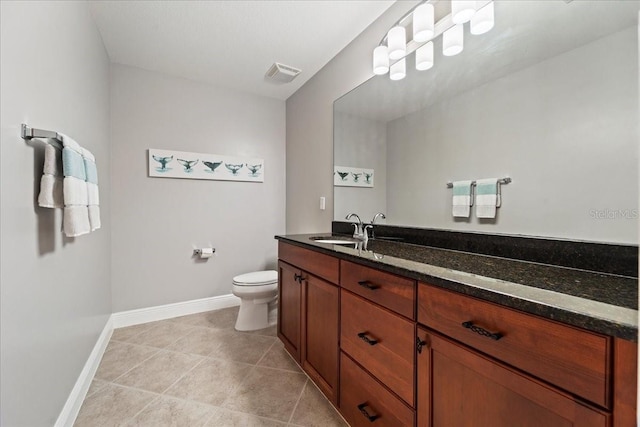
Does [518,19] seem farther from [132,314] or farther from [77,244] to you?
[132,314]

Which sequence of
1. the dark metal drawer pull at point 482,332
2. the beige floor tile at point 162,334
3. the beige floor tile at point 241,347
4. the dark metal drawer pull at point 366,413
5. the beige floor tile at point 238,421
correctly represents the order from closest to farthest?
the dark metal drawer pull at point 482,332 → the dark metal drawer pull at point 366,413 → the beige floor tile at point 238,421 → the beige floor tile at point 241,347 → the beige floor tile at point 162,334

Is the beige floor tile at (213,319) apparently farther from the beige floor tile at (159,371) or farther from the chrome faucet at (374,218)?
the chrome faucet at (374,218)

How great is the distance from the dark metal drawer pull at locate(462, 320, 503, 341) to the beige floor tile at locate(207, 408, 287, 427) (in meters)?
1.13

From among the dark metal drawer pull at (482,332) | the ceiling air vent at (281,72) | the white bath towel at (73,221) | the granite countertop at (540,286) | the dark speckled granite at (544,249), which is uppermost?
the ceiling air vent at (281,72)

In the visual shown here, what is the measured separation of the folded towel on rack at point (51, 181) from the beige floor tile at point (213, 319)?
1729 mm

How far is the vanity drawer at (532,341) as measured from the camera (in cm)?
54

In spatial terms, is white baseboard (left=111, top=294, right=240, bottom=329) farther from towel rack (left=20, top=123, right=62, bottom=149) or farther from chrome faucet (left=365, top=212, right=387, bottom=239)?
towel rack (left=20, top=123, right=62, bottom=149)

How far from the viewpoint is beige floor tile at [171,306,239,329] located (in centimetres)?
253

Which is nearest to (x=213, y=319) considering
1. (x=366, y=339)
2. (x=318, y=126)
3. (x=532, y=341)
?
(x=366, y=339)

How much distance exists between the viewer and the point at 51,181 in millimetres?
1085

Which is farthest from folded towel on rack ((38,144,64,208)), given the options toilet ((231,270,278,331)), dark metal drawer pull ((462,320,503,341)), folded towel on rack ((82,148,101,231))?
dark metal drawer pull ((462,320,503,341))

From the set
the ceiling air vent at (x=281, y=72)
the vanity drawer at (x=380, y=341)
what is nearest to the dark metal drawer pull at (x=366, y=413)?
the vanity drawer at (x=380, y=341)

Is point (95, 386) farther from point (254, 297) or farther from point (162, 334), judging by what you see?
point (254, 297)

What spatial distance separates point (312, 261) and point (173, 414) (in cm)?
108
